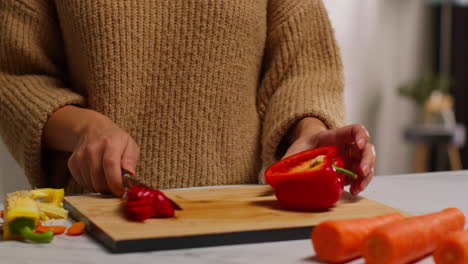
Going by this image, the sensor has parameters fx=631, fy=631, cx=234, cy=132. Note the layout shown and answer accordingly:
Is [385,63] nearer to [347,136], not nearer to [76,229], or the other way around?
[347,136]

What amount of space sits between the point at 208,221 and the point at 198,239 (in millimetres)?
68

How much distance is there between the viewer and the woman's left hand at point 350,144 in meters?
0.99

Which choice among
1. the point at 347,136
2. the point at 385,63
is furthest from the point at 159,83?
the point at 385,63

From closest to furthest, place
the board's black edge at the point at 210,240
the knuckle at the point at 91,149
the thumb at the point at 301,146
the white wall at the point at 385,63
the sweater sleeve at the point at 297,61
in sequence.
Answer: the board's black edge at the point at 210,240, the knuckle at the point at 91,149, the thumb at the point at 301,146, the sweater sleeve at the point at 297,61, the white wall at the point at 385,63

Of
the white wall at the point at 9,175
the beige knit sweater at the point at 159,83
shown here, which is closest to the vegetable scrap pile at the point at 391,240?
the beige knit sweater at the point at 159,83

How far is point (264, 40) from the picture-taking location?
1.39 m

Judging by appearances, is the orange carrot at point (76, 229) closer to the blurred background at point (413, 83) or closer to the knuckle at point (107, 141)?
the knuckle at point (107, 141)

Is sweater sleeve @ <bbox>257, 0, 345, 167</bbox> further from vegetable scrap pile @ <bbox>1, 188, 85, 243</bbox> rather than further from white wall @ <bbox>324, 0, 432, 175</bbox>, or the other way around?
white wall @ <bbox>324, 0, 432, 175</bbox>

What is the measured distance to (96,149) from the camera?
39.0 inches

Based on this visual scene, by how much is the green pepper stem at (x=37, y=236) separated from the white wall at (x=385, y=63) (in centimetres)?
276

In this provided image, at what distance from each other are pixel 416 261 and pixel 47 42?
92 cm

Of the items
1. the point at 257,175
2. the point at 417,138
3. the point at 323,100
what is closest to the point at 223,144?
the point at 257,175

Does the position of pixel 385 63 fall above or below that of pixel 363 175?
below

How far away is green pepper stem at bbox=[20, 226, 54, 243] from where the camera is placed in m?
0.73
